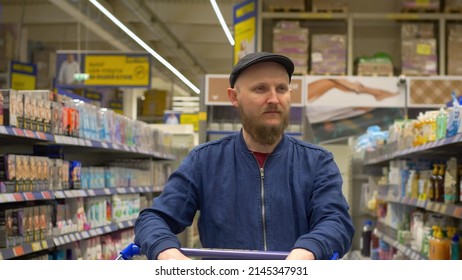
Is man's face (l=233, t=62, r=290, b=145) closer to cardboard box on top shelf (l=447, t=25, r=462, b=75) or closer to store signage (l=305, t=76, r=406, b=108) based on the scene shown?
store signage (l=305, t=76, r=406, b=108)

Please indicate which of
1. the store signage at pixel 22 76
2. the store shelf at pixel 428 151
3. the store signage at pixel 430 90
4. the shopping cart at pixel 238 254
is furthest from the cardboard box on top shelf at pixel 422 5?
the shopping cart at pixel 238 254

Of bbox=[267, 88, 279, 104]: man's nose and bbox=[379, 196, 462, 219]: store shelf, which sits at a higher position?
bbox=[267, 88, 279, 104]: man's nose

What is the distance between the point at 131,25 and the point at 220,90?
338 inches

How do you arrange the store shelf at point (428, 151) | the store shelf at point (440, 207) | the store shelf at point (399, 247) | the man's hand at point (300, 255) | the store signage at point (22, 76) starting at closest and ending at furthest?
the man's hand at point (300, 255), the store shelf at point (440, 207), the store shelf at point (428, 151), the store shelf at point (399, 247), the store signage at point (22, 76)

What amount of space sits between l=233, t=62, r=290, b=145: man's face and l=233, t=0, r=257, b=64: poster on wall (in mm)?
7722

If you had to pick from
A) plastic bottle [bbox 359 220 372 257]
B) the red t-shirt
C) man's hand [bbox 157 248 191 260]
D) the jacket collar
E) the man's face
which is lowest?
plastic bottle [bbox 359 220 372 257]

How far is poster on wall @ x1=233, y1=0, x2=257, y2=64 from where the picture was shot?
10352 mm

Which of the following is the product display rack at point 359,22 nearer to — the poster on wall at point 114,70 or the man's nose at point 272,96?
the poster on wall at point 114,70

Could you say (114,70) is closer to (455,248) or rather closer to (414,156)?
(414,156)

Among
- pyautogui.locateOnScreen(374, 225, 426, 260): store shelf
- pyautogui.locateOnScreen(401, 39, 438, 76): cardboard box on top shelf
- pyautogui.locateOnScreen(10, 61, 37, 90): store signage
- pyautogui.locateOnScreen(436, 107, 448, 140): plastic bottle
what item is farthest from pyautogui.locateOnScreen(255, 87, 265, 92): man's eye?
pyautogui.locateOnScreen(10, 61, 37, 90): store signage

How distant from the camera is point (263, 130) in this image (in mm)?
2520

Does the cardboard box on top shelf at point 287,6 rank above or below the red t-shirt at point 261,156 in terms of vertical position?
above

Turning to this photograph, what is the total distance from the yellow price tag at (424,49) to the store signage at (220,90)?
1878mm

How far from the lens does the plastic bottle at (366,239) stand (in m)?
8.87
